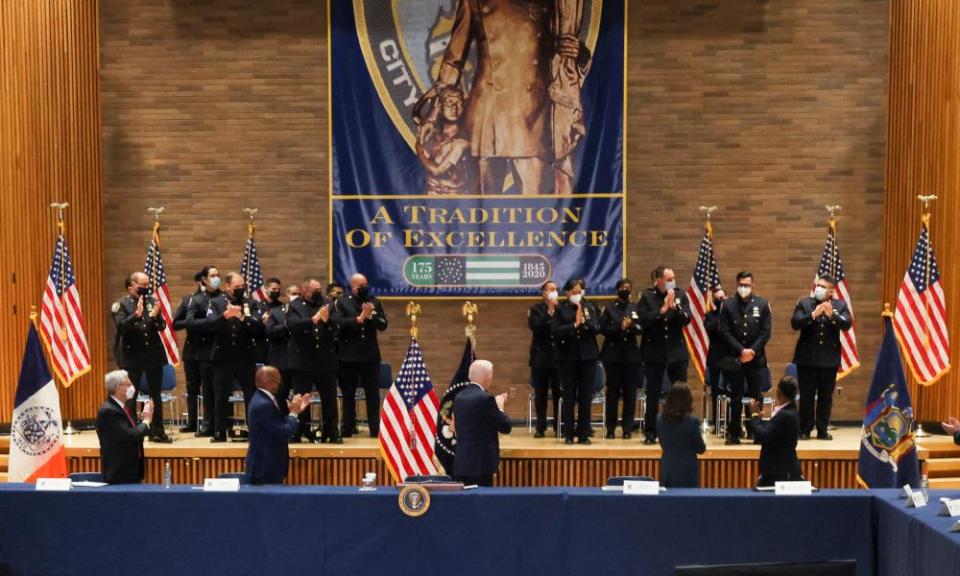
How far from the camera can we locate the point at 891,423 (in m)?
9.15

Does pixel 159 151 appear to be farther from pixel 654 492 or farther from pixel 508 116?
pixel 654 492

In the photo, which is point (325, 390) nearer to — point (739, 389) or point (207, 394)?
point (207, 394)

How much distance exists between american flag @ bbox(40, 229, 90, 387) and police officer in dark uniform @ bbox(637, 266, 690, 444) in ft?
20.5

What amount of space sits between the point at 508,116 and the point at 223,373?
5070mm

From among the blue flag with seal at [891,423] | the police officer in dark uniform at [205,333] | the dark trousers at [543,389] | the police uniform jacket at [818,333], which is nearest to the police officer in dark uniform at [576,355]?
the dark trousers at [543,389]

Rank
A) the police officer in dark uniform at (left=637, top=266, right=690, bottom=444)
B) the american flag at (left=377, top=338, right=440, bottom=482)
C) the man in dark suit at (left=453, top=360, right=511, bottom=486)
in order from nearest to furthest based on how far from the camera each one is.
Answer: the man in dark suit at (left=453, top=360, right=511, bottom=486), the american flag at (left=377, top=338, right=440, bottom=482), the police officer in dark uniform at (left=637, top=266, right=690, bottom=444)

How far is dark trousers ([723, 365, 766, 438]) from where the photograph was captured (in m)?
11.6

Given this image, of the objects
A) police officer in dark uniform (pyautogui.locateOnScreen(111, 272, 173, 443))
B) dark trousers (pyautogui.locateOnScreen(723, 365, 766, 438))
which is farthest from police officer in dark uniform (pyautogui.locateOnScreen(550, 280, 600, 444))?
police officer in dark uniform (pyautogui.locateOnScreen(111, 272, 173, 443))

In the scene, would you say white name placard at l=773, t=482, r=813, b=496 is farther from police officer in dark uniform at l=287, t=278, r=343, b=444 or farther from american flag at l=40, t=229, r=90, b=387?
american flag at l=40, t=229, r=90, b=387

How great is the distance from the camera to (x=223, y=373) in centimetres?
1188

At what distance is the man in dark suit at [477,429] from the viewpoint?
884 cm

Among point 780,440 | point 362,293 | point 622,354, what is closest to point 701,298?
point 622,354

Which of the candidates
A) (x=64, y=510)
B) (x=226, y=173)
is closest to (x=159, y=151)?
(x=226, y=173)

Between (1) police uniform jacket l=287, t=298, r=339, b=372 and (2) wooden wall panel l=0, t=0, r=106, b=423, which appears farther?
(2) wooden wall panel l=0, t=0, r=106, b=423
